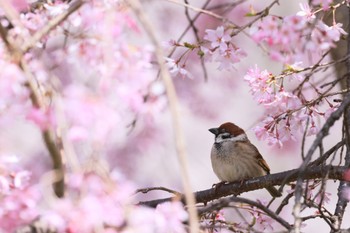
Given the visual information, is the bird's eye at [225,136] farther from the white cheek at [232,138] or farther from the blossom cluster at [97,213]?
the blossom cluster at [97,213]

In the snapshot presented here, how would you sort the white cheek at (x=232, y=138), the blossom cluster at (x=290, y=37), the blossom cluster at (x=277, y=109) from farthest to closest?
the white cheek at (x=232, y=138) < the blossom cluster at (x=277, y=109) < the blossom cluster at (x=290, y=37)

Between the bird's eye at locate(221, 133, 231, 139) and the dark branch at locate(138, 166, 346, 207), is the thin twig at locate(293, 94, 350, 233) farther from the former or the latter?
the bird's eye at locate(221, 133, 231, 139)

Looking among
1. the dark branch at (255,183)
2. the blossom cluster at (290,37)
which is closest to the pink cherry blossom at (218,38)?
the blossom cluster at (290,37)

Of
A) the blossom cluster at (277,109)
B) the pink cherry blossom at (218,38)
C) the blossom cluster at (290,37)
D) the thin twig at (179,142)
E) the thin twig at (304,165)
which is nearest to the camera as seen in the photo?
the thin twig at (179,142)

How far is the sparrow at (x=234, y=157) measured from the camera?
5867 millimetres

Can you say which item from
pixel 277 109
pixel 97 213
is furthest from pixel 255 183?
pixel 97 213

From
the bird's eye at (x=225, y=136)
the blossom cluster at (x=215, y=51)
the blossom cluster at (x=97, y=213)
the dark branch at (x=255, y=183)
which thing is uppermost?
the blossom cluster at (x=215, y=51)

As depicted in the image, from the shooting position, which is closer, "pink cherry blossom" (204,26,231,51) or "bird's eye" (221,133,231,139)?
"pink cherry blossom" (204,26,231,51)

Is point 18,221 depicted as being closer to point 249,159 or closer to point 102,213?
point 102,213

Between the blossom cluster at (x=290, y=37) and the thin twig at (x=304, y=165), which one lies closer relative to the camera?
the thin twig at (x=304, y=165)

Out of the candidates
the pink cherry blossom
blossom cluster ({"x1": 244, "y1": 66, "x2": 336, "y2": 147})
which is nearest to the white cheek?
blossom cluster ({"x1": 244, "y1": 66, "x2": 336, "y2": 147})

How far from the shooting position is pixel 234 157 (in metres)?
6.01

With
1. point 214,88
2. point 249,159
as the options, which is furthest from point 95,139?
point 214,88

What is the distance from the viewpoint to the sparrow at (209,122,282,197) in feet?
19.2
